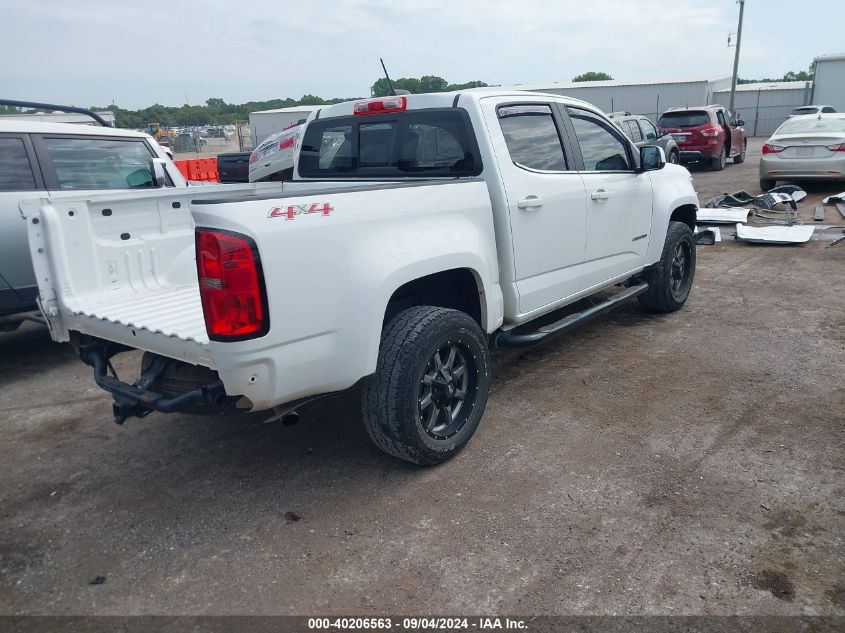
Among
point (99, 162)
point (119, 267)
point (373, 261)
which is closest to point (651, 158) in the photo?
point (373, 261)

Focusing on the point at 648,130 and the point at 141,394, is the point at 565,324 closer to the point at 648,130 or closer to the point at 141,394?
the point at 141,394

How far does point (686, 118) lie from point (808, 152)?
22.5 ft

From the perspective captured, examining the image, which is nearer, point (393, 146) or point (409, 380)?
point (409, 380)

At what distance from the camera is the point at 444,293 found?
13.1 feet

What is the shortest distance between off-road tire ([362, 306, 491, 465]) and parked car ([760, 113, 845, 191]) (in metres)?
11.2

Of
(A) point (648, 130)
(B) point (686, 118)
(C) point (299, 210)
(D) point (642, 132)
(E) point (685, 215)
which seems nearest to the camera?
(C) point (299, 210)

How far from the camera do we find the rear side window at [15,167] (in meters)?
5.29

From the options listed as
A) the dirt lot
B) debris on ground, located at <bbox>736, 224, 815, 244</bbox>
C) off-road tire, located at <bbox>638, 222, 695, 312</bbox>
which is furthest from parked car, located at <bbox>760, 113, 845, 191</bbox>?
the dirt lot

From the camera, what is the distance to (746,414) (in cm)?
412

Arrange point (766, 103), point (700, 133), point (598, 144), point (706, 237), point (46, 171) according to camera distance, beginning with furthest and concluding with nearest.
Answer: point (766, 103) → point (700, 133) → point (706, 237) → point (46, 171) → point (598, 144)

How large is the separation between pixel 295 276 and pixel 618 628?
186 cm

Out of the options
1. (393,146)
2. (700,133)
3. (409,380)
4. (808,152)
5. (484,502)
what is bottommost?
(484,502)

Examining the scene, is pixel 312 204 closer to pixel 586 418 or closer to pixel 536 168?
pixel 536 168

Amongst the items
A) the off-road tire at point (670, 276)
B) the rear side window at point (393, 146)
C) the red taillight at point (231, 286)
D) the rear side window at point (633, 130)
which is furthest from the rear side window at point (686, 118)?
the red taillight at point (231, 286)
